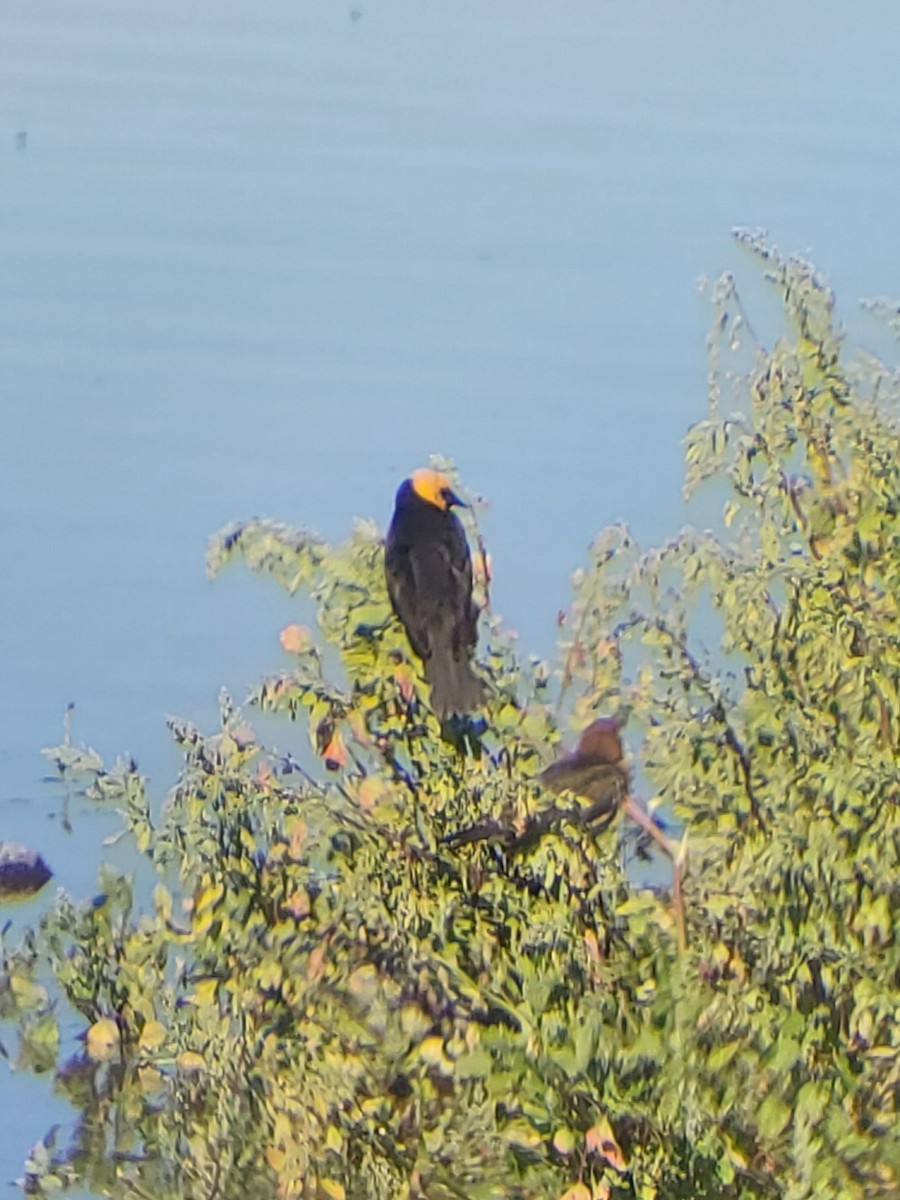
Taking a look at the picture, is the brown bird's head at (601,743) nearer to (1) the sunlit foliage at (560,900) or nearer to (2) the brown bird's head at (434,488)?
(1) the sunlit foliage at (560,900)

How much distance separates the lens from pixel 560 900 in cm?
137

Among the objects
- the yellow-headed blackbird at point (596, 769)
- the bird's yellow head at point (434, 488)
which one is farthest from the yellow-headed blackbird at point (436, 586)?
the yellow-headed blackbird at point (596, 769)

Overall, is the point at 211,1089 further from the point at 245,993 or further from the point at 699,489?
the point at 699,489

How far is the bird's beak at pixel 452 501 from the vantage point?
150cm

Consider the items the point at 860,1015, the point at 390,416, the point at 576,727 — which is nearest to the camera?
the point at 860,1015

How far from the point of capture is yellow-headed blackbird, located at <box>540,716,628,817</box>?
1433mm

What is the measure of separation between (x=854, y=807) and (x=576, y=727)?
0.25m

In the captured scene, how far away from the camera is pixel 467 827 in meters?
1.39

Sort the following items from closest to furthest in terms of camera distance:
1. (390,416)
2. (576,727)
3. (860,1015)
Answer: (860,1015) → (576,727) → (390,416)

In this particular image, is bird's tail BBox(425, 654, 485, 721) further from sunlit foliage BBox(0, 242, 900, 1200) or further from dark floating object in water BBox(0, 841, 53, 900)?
dark floating object in water BBox(0, 841, 53, 900)

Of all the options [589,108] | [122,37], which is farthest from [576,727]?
[122,37]

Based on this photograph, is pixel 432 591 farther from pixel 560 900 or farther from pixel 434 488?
pixel 560 900

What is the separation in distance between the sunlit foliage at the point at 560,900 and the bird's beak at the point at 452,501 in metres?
0.08

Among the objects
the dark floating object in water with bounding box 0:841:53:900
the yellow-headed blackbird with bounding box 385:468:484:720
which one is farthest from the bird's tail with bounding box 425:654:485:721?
the dark floating object in water with bounding box 0:841:53:900
